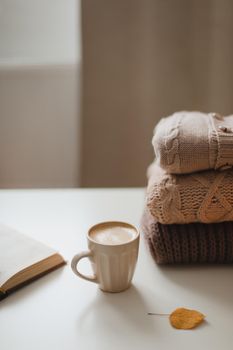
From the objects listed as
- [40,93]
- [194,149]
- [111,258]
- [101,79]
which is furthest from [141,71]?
[111,258]

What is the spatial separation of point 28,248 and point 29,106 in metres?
0.97

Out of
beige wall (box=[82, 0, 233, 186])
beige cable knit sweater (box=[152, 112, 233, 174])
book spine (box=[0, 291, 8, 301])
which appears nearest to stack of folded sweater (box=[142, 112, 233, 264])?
beige cable knit sweater (box=[152, 112, 233, 174])

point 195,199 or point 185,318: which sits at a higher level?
point 195,199

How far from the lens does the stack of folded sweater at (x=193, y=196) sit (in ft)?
1.88

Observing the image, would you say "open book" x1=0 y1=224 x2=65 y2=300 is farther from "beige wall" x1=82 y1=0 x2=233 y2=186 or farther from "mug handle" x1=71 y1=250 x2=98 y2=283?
"beige wall" x1=82 y1=0 x2=233 y2=186

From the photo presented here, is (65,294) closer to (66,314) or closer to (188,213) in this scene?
(66,314)

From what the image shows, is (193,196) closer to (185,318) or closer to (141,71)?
(185,318)

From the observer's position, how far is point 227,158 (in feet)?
1.87

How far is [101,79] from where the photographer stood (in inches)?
56.6

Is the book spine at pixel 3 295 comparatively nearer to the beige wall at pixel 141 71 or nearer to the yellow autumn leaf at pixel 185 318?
the yellow autumn leaf at pixel 185 318

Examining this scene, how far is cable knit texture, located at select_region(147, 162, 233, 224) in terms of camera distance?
579 mm

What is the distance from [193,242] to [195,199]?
0.07 meters

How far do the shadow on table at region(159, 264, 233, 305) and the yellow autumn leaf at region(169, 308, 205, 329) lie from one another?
2.1 inches

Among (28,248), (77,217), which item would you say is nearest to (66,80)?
(77,217)
